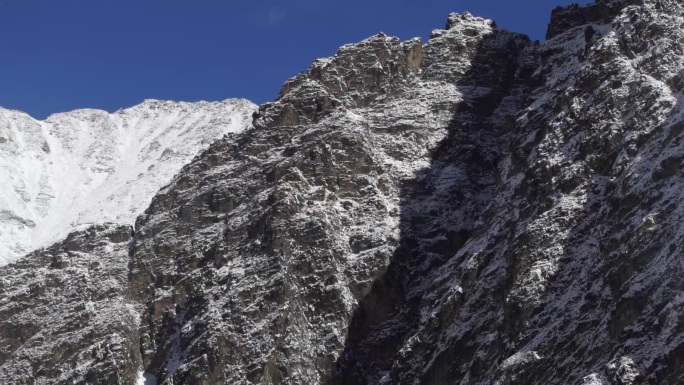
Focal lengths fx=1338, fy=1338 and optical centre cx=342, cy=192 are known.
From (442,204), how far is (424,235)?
5.33 meters

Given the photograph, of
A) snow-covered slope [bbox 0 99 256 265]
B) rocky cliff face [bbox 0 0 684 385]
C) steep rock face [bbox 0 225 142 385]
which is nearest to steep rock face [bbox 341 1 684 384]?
rocky cliff face [bbox 0 0 684 385]

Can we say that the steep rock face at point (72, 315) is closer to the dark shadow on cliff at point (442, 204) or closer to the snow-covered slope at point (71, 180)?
the snow-covered slope at point (71, 180)

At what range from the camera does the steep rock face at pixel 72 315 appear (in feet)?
363

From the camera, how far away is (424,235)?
376ft

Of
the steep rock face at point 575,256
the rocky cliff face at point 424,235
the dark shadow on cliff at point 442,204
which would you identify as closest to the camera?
the steep rock face at point 575,256

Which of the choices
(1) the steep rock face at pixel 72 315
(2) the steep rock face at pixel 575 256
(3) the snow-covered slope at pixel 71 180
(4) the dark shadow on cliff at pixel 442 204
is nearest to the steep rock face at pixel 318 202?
(4) the dark shadow on cliff at pixel 442 204

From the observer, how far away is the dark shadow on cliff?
10488 centimetres

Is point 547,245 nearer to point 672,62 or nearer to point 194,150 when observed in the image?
point 672,62

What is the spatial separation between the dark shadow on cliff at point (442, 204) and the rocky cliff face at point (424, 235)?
0.65 feet

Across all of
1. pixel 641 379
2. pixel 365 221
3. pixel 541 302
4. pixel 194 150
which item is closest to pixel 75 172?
pixel 194 150

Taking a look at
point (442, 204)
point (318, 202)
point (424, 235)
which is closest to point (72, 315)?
point (318, 202)

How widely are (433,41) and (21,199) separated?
192 ft

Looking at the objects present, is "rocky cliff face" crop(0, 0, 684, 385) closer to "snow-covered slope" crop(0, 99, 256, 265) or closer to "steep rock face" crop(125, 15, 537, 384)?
"steep rock face" crop(125, 15, 537, 384)

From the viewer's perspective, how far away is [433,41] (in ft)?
477
